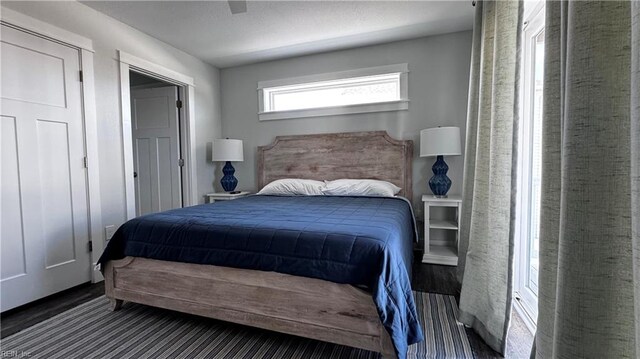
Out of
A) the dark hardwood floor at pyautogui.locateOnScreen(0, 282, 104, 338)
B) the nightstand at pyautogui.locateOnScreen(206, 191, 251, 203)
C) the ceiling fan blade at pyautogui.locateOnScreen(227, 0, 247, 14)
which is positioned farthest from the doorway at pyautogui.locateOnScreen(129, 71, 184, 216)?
A: the ceiling fan blade at pyautogui.locateOnScreen(227, 0, 247, 14)

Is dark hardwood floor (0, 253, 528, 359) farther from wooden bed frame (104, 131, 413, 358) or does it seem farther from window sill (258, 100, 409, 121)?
window sill (258, 100, 409, 121)

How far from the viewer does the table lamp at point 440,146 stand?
9.36ft

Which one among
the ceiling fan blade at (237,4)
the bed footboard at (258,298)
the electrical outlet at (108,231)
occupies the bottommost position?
the bed footboard at (258,298)

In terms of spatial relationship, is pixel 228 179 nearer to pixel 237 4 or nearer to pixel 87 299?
pixel 87 299

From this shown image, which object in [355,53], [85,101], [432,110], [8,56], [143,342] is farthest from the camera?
[355,53]

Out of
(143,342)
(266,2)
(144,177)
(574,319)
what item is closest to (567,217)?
(574,319)

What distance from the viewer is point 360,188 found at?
3057 mm

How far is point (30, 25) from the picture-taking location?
2.14 meters

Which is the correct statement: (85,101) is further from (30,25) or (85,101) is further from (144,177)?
(144,177)

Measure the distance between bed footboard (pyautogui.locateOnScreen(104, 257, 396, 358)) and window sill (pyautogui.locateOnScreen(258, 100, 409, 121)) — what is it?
96.9 inches

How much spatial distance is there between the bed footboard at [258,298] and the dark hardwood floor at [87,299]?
0.50 metres

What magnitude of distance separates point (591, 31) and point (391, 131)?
2826mm

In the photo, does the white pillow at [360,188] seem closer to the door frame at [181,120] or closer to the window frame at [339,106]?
the window frame at [339,106]

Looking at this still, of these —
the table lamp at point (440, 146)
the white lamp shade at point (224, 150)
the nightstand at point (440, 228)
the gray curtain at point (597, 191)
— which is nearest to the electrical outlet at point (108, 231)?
the white lamp shade at point (224, 150)
